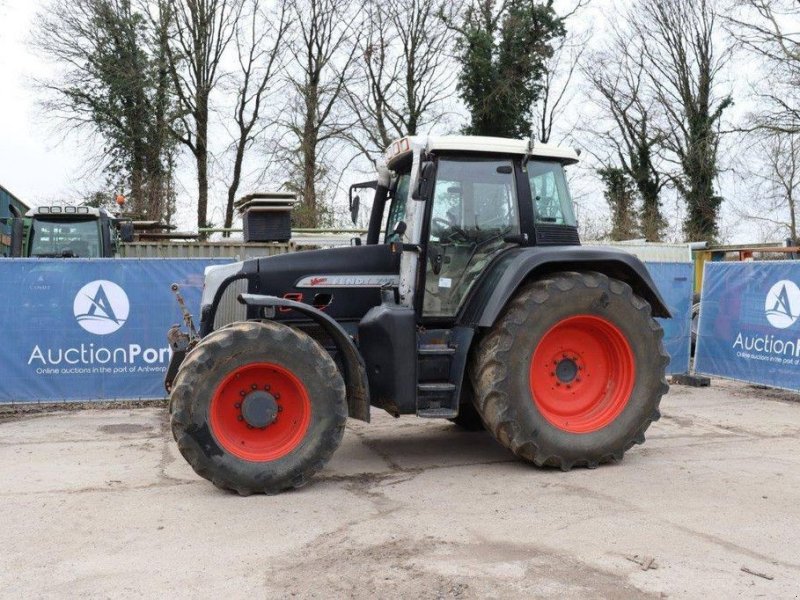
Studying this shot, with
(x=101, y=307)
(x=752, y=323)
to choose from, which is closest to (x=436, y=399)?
(x=101, y=307)

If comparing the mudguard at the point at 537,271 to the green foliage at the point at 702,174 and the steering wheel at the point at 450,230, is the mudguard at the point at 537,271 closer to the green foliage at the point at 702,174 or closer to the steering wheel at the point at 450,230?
the steering wheel at the point at 450,230

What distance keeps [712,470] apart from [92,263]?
7.26m

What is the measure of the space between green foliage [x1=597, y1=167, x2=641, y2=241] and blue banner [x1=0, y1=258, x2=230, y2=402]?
24828 millimetres

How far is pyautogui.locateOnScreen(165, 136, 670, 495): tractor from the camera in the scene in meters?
5.33

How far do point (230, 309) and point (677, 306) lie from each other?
7716 millimetres

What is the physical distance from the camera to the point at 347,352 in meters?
5.69

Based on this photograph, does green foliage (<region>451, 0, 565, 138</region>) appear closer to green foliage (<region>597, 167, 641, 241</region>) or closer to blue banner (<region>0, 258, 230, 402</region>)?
green foliage (<region>597, 167, 641, 241</region>)

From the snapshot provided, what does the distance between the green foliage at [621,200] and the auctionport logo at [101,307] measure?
2503 cm

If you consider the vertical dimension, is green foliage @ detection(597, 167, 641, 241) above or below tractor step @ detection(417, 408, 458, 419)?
above

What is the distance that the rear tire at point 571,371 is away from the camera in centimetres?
571

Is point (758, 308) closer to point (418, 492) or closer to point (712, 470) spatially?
point (712, 470)

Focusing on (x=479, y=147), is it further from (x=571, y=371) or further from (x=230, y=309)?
(x=230, y=309)

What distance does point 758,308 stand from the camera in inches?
388

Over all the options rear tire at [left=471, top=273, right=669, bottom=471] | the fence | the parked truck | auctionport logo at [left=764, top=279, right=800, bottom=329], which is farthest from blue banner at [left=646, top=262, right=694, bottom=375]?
the parked truck
